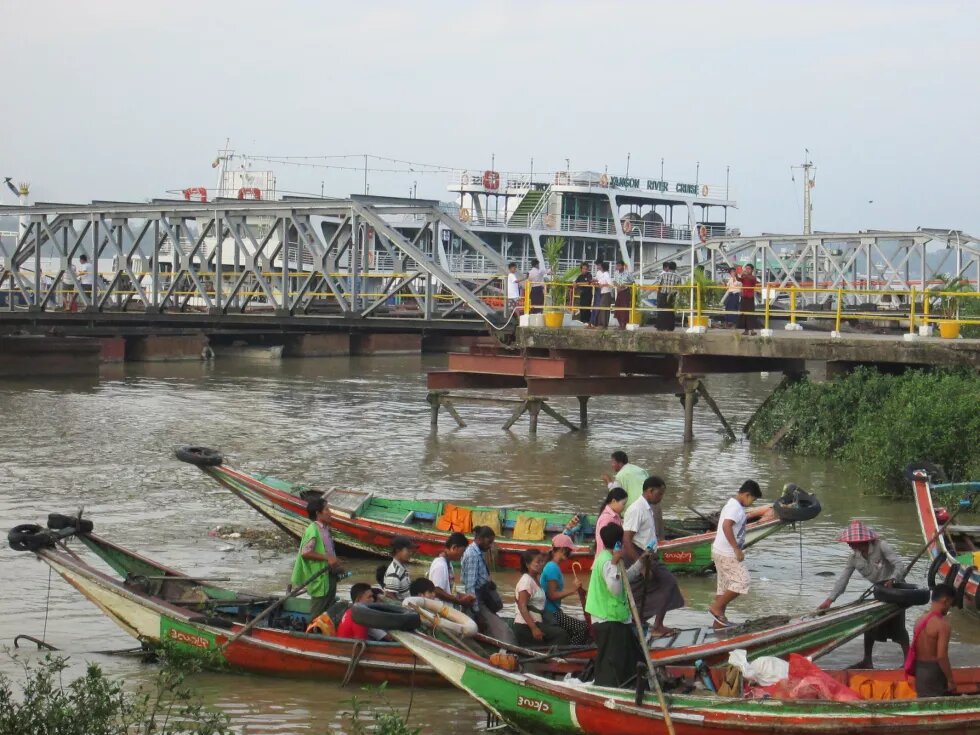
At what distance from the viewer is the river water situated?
1214 cm

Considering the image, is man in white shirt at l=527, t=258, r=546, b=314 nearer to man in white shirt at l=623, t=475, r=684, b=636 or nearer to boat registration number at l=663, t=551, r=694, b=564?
boat registration number at l=663, t=551, r=694, b=564

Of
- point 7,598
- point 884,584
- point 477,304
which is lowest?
point 7,598

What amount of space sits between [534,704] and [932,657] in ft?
9.21

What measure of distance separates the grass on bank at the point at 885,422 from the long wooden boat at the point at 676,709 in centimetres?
1009

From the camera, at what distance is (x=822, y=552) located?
16.8 metres

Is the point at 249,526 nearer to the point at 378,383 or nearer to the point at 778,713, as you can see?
the point at 778,713

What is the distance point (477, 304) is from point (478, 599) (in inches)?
631

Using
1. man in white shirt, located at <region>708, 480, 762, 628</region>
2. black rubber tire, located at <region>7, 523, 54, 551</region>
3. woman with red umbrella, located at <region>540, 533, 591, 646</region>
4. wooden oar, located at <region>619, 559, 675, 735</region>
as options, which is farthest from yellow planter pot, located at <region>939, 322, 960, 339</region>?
black rubber tire, located at <region>7, 523, 54, 551</region>

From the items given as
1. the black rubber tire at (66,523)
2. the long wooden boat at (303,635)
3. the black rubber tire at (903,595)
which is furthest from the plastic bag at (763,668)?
the black rubber tire at (66,523)

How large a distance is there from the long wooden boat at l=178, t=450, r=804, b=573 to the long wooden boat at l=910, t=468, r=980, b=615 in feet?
5.20

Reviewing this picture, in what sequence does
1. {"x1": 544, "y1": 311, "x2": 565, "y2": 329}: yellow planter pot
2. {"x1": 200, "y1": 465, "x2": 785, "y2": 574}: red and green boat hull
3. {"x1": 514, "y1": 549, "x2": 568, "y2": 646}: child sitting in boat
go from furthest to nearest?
{"x1": 544, "y1": 311, "x2": 565, "y2": 329}: yellow planter pot, {"x1": 200, "y1": 465, "x2": 785, "y2": 574}: red and green boat hull, {"x1": 514, "y1": 549, "x2": 568, "y2": 646}: child sitting in boat

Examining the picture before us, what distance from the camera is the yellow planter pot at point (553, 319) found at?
26562 millimetres

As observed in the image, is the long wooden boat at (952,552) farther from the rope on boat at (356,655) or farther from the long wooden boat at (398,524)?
the rope on boat at (356,655)

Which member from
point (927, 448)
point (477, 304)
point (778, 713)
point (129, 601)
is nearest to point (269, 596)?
point (129, 601)
